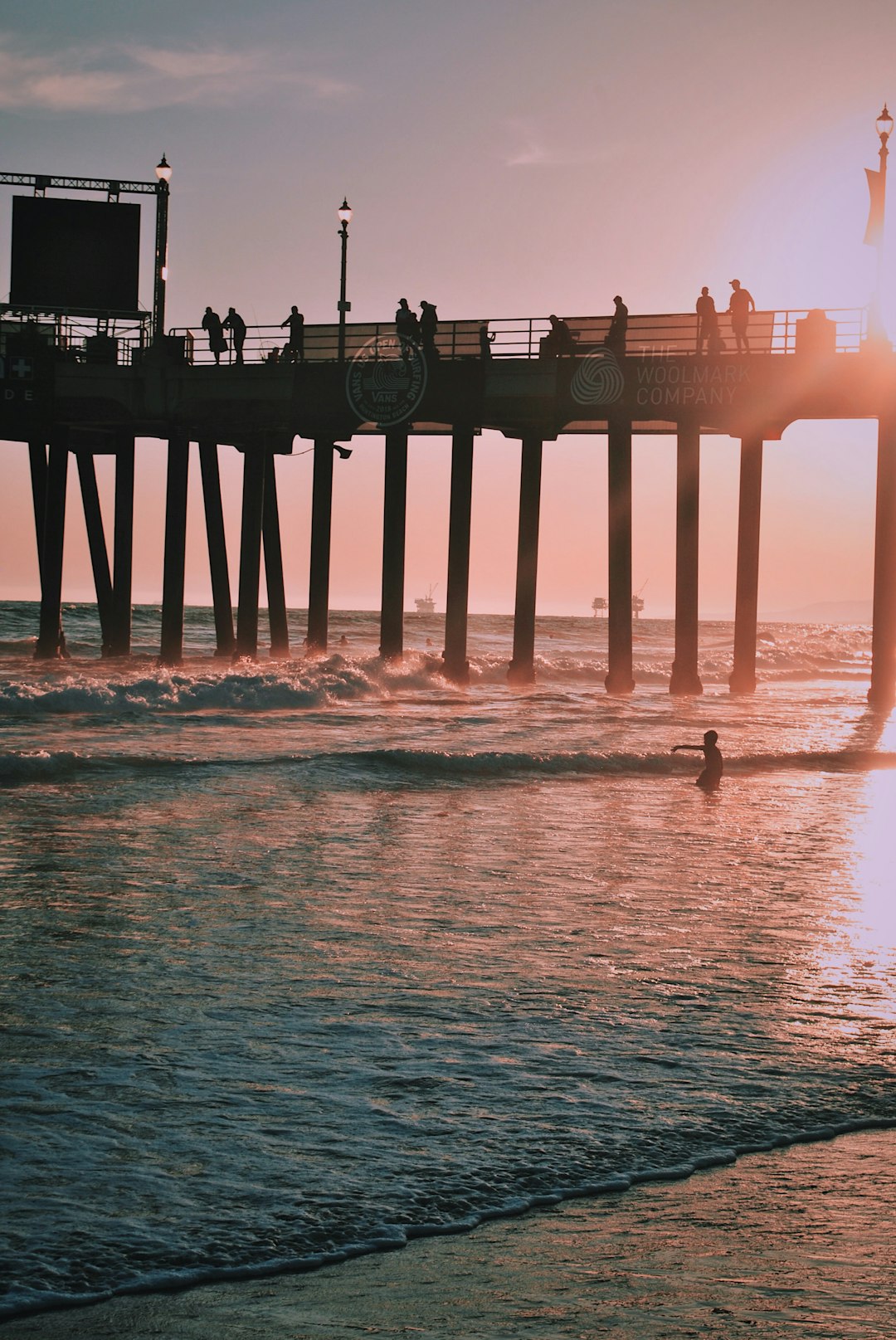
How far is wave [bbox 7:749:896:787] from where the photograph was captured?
1565 centimetres

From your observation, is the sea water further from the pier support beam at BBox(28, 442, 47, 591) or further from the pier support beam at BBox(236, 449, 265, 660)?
the pier support beam at BBox(28, 442, 47, 591)

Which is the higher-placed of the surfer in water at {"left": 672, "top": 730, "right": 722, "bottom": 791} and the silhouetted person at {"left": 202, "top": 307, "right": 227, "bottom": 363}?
the silhouetted person at {"left": 202, "top": 307, "right": 227, "bottom": 363}

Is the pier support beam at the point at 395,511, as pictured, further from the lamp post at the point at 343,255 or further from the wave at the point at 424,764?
the wave at the point at 424,764

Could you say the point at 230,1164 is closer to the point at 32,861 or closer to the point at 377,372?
the point at 32,861

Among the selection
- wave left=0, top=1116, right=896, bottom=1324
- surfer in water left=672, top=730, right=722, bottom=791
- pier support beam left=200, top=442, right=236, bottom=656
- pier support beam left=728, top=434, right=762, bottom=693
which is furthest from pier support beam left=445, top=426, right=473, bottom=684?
wave left=0, top=1116, right=896, bottom=1324

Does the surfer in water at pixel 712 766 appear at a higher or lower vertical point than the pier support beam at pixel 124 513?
lower

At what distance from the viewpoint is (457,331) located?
27562 mm

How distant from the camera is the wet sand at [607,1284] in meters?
3.66

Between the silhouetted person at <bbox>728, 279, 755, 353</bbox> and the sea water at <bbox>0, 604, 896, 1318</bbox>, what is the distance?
1209 cm

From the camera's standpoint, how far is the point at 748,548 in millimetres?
28297

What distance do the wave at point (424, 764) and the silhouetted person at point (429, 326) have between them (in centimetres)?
1149

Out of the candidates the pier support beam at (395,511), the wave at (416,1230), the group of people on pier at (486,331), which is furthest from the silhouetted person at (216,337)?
the wave at (416,1230)

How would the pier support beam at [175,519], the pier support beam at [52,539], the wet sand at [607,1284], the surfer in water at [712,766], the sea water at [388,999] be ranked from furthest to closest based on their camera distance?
the pier support beam at [52,539]
the pier support beam at [175,519]
the surfer in water at [712,766]
the sea water at [388,999]
the wet sand at [607,1284]

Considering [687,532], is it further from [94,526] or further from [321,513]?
[94,526]
